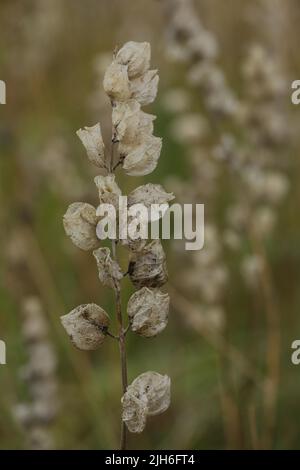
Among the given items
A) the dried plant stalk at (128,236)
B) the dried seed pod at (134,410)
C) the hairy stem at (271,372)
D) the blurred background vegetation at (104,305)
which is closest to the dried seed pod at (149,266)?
the dried plant stalk at (128,236)

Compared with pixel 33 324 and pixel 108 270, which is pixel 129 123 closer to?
pixel 108 270

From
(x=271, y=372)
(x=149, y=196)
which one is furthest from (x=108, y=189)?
(x=271, y=372)

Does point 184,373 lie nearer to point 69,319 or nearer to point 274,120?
point 274,120

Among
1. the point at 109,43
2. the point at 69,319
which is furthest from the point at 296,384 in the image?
the point at 109,43

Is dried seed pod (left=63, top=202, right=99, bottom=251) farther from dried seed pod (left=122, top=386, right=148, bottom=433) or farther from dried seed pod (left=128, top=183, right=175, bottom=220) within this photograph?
dried seed pod (left=122, top=386, right=148, bottom=433)

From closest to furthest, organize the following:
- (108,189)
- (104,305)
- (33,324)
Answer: (108,189)
(33,324)
(104,305)

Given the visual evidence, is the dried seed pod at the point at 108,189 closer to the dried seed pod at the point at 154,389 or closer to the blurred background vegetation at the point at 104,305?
the dried seed pod at the point at 154,389

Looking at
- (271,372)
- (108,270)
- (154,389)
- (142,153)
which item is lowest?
(271,372)
